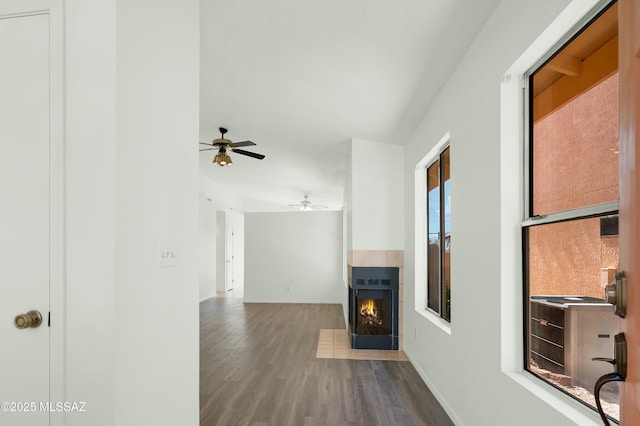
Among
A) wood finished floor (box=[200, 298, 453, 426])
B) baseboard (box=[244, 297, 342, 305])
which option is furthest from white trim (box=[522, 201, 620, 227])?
baseboard (box=[244, 297, 342, 305])

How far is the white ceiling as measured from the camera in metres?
2.10

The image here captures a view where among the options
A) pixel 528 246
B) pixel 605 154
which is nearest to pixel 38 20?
pixel 605 154

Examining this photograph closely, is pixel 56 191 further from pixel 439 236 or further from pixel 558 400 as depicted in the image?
pixel 439 236

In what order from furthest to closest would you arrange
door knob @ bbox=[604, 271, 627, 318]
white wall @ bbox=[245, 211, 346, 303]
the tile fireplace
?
white wall @ bbox=[245, 211, 346, 303]
the tile fireplace
door knob @ bbox=[604, 271, 627, 318]

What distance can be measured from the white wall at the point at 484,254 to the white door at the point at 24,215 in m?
1.93

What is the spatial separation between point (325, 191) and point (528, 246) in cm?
698

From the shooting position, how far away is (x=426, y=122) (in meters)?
3.49

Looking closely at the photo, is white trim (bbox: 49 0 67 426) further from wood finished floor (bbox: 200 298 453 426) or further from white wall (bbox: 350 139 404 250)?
white wall (bbox: 350 139 404 250)

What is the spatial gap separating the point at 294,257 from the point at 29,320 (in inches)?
297

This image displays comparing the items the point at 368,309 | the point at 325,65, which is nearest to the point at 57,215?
the point at 325,65

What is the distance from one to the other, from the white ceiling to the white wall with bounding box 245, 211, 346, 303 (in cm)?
374

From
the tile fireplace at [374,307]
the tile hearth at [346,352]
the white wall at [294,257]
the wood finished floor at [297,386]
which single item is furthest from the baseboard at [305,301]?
the tile fireplace at [374,307]

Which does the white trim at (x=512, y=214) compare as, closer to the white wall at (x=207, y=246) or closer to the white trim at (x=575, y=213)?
the white trim at (x=575, y=213)

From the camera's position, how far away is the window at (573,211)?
1.32m
